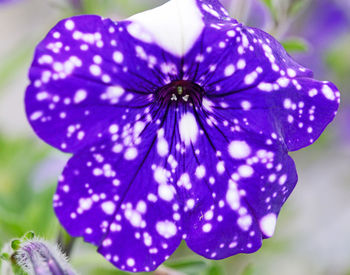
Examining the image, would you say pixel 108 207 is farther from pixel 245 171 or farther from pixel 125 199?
pixel 245 171

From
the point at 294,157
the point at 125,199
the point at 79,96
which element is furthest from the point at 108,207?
the point at 294,157

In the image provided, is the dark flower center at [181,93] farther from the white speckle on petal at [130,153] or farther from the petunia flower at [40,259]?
the petunia flower at [40,259]

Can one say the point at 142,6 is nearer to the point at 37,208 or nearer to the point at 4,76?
the point at 4,76

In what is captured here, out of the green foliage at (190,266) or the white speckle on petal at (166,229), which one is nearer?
the white speckle on petal at (166,229)

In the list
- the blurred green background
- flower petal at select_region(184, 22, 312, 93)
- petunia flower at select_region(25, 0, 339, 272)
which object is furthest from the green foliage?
flower petal at select_region(184, 22, 312, 93)

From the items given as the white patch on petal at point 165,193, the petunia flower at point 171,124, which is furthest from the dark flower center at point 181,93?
the white patch on petal at point 165,193

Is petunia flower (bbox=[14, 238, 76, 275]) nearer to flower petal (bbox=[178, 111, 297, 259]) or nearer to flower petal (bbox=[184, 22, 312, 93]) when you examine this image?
flower petal (bbox=[178, 111, 297, 259])
